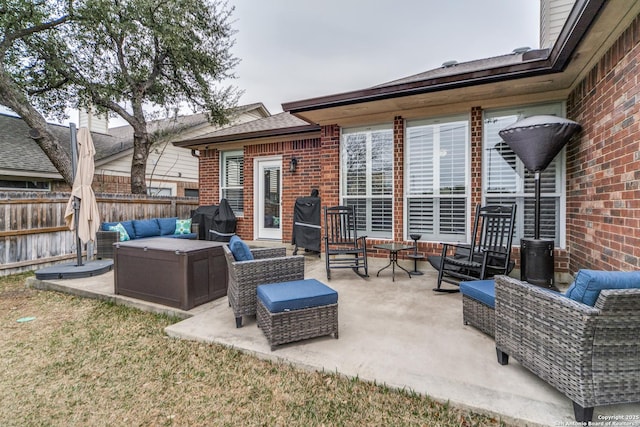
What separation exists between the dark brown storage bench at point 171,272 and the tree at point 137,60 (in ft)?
22.1

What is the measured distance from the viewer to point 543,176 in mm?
4430

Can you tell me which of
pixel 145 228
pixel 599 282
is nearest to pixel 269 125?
pixel 145 228

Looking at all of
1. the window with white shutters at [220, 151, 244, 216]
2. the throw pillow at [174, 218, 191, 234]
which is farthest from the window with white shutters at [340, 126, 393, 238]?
the throw pillow at [174, 218, 191, 234]

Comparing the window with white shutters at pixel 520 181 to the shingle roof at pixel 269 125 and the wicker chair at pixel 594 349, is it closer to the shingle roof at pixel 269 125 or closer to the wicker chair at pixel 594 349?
the wicker chair at pixel 594 349

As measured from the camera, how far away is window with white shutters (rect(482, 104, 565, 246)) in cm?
438

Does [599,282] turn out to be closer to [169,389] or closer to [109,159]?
[169,389]

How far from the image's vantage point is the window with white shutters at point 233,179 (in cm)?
780

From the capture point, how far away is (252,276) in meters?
2.95

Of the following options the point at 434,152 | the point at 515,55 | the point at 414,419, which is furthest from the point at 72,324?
the point at 515,55

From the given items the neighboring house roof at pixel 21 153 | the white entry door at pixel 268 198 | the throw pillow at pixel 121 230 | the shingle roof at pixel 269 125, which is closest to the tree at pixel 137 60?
the neighboring house roof at pixel 21 153

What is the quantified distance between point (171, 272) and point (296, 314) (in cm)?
175

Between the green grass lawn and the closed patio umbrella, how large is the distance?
1992mm

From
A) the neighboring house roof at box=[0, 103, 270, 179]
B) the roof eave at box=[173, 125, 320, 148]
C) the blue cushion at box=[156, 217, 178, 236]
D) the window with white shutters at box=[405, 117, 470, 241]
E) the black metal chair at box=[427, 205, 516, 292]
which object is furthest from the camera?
the neighboring house roof at box=[0, 103, 270, 179]

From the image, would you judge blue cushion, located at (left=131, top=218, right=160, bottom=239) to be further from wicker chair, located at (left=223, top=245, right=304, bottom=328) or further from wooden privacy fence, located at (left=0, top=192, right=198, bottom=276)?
wicker chair, located at (left=223, top=245, right=304, bottom=328)
